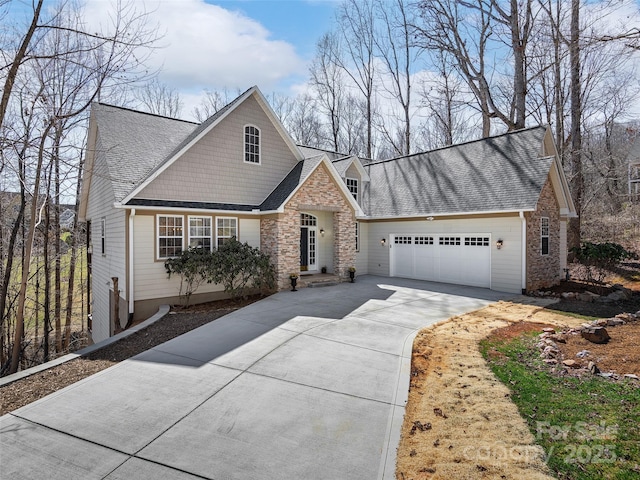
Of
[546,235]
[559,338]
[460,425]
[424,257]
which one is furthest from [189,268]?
[546,235]

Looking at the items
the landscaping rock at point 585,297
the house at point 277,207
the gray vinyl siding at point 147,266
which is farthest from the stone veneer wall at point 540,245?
the gray vinyl siding at point 147,266

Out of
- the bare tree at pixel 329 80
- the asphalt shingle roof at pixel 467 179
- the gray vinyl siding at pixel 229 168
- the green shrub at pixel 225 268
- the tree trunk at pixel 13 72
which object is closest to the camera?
the tree trunk at pixel 13 72

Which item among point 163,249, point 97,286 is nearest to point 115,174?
point 163,249

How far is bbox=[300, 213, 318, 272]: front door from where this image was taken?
49.7 feet

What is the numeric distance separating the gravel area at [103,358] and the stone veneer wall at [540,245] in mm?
10414

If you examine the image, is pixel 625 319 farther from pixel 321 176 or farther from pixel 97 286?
pixel 97 286

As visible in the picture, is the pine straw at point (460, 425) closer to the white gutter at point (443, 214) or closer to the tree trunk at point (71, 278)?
the white gutter at point (443, 214)

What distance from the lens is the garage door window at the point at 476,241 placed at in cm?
1375

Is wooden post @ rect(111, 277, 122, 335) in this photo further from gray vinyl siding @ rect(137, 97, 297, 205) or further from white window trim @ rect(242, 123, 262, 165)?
white window trim @ rect(242, 123, 262, 165)

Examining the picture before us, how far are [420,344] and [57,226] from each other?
18345 mm

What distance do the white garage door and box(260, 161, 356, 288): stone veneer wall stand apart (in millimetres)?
3024

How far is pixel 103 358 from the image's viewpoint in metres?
6.37

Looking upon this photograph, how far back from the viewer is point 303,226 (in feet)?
49.3

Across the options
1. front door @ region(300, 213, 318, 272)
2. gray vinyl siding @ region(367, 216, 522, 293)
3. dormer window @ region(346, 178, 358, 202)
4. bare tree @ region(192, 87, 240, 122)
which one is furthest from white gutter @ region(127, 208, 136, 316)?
bare tree @ region(192, 87, 240, 122)
